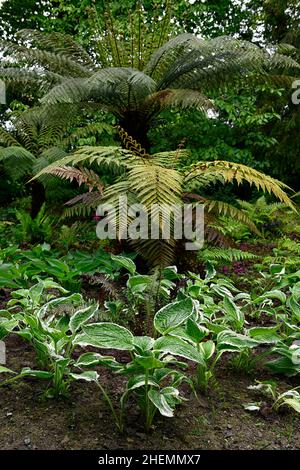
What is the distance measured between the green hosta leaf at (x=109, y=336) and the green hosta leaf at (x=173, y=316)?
0.38ft

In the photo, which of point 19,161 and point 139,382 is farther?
point 19,161

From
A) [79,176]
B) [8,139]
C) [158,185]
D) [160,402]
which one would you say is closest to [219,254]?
[158,185]

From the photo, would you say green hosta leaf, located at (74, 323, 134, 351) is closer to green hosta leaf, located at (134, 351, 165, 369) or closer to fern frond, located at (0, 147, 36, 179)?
green hosta leaf, located at (134, 351, 165, 369)

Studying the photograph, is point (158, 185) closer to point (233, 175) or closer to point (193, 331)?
point (233, 175)

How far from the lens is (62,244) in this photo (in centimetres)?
372

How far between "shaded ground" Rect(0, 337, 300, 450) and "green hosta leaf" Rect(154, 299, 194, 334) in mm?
282

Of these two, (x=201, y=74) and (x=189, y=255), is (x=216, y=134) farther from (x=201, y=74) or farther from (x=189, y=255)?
(x=189, y=255)

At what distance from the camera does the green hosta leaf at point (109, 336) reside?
4.17 feet

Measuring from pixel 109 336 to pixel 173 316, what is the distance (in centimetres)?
21

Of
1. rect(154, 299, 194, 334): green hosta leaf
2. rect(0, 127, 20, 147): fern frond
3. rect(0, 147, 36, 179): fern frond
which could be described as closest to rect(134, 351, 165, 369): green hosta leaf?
rect(154, 299, 194, 334): green hosta leaf

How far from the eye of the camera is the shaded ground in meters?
1.29

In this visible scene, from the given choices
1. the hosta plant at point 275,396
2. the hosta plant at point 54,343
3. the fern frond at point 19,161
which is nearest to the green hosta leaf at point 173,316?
the hosta plant at point 54,343

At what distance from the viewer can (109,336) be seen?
1.29m
